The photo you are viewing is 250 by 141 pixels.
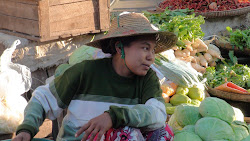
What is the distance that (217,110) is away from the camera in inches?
104

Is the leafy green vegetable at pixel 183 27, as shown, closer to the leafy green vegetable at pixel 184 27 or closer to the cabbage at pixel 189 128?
the leafy green vegetable at pixel 184 27

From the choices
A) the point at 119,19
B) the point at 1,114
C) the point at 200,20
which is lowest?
the point at 1,114

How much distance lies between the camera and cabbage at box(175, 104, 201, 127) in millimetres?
2814

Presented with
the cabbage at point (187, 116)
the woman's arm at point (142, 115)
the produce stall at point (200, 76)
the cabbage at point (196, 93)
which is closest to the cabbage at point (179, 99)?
the produce stall at point (200, 76)

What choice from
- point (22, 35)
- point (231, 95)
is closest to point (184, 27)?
point (231, 95)

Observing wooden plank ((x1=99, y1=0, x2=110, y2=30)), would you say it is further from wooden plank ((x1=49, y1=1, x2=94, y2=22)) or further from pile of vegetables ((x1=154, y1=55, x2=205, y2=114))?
pile of vegetables ((x1=154, y1=55, x2=205, y2=114))

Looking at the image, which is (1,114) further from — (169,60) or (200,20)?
(200,20)

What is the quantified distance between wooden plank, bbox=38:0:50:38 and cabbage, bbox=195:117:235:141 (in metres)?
1.72

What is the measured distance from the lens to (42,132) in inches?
127

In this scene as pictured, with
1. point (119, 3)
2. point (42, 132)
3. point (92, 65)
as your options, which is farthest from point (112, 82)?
point (119, 3)

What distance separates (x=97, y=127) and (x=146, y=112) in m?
0.35

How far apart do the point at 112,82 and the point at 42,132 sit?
51.0 inches

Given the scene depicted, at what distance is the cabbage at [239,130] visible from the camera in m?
2.53

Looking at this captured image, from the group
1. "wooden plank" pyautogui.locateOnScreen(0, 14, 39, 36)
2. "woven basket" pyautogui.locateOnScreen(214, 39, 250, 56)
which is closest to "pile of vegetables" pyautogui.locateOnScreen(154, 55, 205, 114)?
"wooden plank" pyautogui.locateOnScreen(0, 14, 39, 36)
